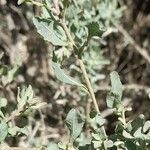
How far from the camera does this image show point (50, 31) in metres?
1.13

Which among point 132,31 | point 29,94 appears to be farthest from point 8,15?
point 29,94

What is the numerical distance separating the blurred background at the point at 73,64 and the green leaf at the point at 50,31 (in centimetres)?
69

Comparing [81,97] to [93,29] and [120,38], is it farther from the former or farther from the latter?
[93,29]

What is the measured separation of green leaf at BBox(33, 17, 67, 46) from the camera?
1120mm

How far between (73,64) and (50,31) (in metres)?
0.84

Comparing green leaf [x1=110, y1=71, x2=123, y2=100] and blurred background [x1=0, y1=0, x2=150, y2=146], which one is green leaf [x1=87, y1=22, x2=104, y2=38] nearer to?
green leaf [x1=110, y1=71, x2=123, y2=100]

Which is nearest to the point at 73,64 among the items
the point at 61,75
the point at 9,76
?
the point at 9,76

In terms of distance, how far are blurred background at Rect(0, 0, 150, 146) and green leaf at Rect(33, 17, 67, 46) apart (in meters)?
0.69

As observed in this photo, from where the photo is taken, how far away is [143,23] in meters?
2.87

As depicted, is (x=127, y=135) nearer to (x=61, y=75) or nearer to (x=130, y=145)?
(x=130, y=145)

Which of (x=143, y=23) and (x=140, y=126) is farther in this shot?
(x=143, y=23)

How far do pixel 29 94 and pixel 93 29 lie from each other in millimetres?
239

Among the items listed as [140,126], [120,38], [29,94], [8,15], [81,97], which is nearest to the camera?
[140,126]

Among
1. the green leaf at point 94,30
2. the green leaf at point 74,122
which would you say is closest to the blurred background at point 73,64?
the green leaf at point 94,30
